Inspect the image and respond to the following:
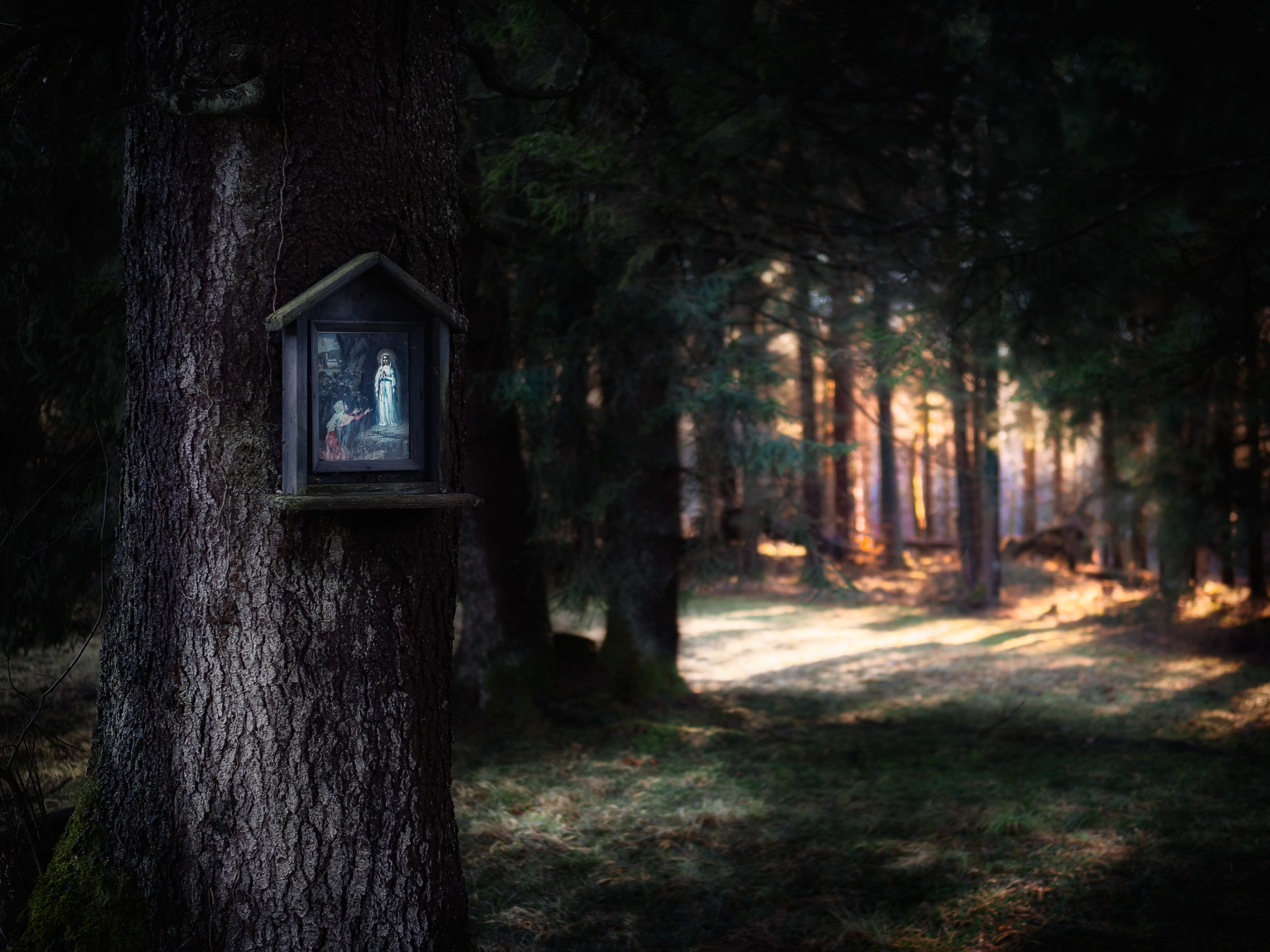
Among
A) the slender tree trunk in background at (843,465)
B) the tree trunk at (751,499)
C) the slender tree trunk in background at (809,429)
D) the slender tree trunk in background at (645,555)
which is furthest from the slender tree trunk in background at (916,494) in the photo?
the slender tree trunk in background at (645,555)

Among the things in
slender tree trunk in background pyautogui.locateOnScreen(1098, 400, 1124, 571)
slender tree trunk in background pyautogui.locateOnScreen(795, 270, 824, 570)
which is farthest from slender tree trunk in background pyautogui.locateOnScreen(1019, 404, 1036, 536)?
slender tree trunk in background pyautogui.locateOnScreen(795, 270, 824, 570)

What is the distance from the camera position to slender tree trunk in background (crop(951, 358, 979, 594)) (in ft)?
55.2

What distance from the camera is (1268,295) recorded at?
18.7ft

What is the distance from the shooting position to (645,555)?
9039 mm

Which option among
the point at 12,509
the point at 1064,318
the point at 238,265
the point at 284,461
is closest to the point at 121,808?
the point at 284,461

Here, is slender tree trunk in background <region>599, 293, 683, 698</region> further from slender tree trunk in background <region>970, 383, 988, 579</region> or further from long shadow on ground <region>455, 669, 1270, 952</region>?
slender tree trunk in background <region>970, 383, 988, 579</region>

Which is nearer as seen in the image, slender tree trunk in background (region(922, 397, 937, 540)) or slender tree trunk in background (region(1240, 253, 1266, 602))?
slender tree trunk in background (region(1240, 253, 1266, 602))

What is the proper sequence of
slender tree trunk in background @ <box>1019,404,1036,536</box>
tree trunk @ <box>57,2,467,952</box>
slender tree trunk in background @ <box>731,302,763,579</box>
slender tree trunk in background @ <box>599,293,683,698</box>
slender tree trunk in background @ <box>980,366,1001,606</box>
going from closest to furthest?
tree trunk @ <box>57,2,467,952</box>
slender tree trunk in background @ <box>599,293,683,698</box>
slender tree trunk in background @ <box>731,302,763,579</box>
slender tree trunk in background @ <box>980,366,1001,606</box>
slender tree trunk in background @ <box>1019,404,1036,536</box>

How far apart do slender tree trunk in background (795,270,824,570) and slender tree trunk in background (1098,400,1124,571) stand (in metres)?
4.12

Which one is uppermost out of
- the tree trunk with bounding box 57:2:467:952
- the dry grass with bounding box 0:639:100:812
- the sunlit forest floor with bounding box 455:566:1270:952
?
the tree trunk with bounding box 57:2:467:952

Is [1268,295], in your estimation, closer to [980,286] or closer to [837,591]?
[980,286]

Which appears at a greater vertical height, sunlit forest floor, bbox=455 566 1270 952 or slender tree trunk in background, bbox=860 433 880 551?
slender tree trunk in background, bbox=860 433 880 551

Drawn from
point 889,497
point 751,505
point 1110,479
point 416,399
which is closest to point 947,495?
point 889,497

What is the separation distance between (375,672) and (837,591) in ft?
21.8
